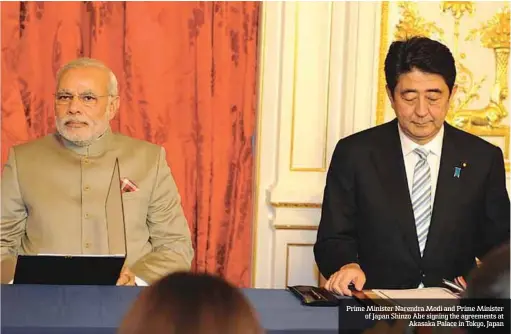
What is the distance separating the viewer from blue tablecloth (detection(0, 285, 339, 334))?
221 cm

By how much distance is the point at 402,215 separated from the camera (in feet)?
10.5

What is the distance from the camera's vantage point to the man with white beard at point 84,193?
3.36 m

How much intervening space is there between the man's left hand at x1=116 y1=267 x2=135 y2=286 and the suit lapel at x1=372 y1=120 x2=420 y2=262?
102cm

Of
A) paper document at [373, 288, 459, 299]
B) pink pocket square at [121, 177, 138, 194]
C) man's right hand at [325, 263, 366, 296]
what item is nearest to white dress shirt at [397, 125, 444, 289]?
man's right hand at [325, 263, 366, 296]

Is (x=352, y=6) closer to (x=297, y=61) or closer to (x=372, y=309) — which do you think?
(x=297, y=61)

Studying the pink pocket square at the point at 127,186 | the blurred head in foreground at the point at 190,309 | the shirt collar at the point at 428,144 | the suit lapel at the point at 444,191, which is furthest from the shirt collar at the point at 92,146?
the blurred head in foreground at the point at 190,309

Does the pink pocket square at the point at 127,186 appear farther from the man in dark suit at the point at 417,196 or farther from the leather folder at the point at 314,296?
the leather folder at the point at 314,296

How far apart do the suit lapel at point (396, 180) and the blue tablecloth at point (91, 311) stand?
27.3 inches

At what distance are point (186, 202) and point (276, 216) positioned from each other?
490mm

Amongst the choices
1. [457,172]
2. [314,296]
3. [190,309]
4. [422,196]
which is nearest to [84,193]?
[314,296]

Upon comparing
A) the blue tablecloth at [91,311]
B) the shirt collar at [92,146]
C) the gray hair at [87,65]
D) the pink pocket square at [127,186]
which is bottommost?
the blue tablecloth at [91,311]

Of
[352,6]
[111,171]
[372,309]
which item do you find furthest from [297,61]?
[372,309]

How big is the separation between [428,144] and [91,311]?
156cm

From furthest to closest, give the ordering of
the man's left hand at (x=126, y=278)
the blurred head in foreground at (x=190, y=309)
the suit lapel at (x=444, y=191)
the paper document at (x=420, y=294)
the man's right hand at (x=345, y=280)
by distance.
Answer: the suit lapel at (x=444, y=191)
the man's left hand at (x=126, y=278)
the man's right hand at (x=345, y=280)
the paper document at (x=420, y=294)
the blurred head in foreground at (x=190, y=309)
